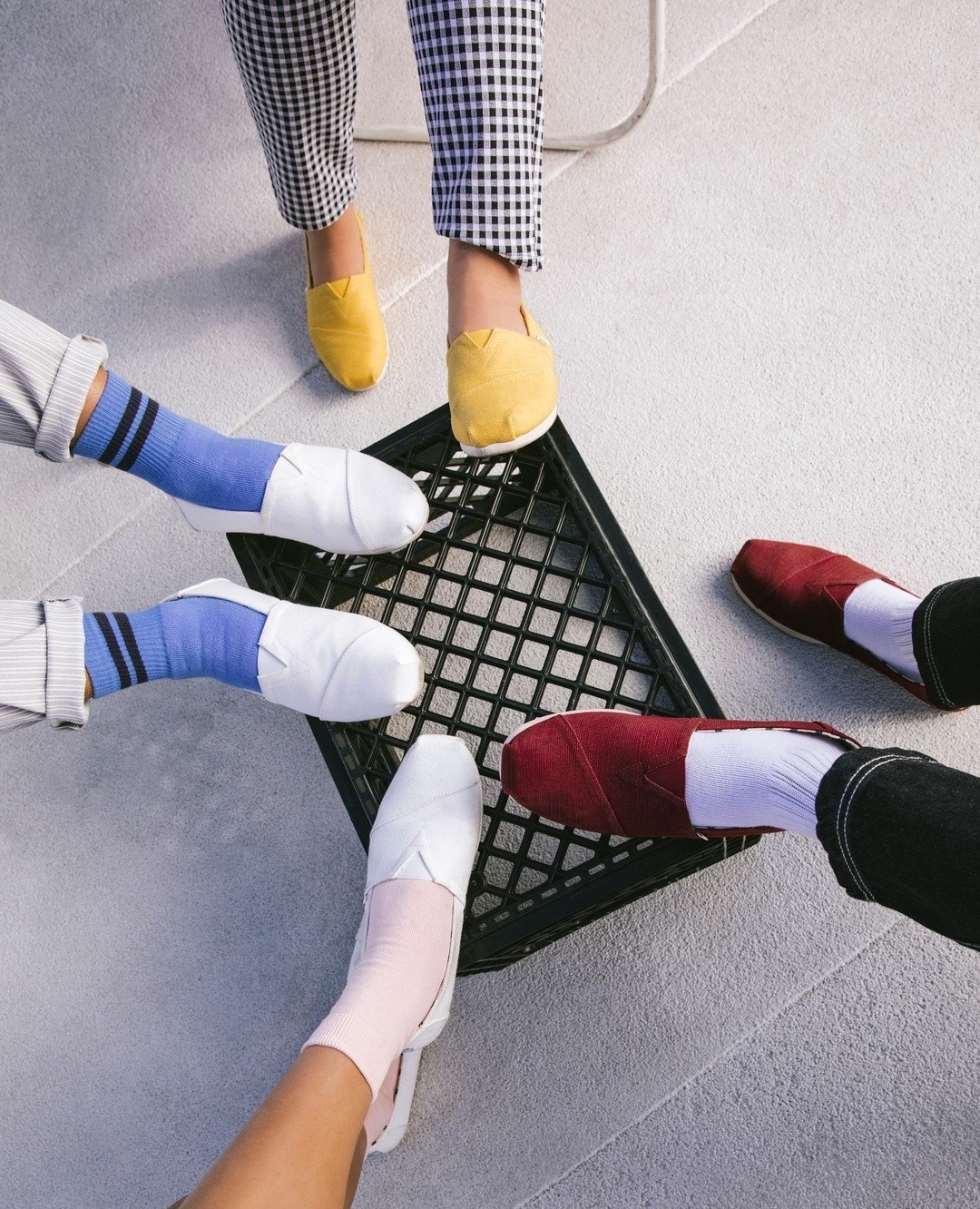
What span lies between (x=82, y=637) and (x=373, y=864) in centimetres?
34

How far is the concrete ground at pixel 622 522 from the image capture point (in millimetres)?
939

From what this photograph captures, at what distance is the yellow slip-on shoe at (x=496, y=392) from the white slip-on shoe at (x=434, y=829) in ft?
0.94

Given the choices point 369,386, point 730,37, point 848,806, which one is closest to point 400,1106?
point 848,806

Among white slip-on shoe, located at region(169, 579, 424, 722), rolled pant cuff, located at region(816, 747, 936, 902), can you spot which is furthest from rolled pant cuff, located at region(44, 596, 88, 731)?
rolled pant cuff, located at region(816, 747, 936, 902)

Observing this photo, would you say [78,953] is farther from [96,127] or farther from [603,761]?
[96,127]

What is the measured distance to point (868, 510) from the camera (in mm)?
1027

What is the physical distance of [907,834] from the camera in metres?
Answer: 0.62

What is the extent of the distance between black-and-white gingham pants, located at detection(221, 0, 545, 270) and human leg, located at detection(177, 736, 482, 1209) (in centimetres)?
50

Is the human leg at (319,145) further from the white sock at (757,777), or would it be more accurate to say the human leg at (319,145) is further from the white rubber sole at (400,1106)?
the white rubber sole at (400,1106)

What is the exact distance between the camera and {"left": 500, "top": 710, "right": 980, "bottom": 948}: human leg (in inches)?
24.0

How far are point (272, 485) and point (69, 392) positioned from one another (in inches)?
7.4

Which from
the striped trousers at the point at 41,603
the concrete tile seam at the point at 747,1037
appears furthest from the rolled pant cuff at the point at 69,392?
the concrete tile seam at the point at 747,1037

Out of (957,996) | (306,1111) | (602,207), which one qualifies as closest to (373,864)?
(306,1111)

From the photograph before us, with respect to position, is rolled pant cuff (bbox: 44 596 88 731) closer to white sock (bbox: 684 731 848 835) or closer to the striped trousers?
the striped trousers
